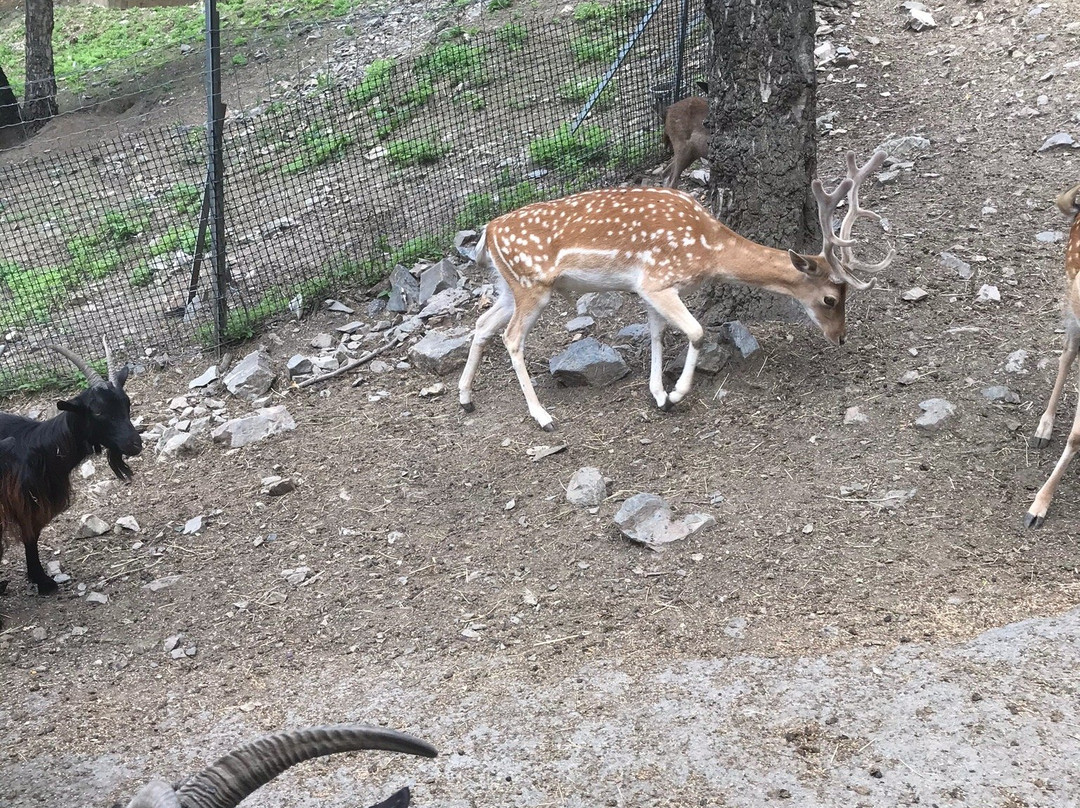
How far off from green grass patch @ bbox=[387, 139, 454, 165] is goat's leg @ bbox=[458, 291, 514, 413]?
3218mm

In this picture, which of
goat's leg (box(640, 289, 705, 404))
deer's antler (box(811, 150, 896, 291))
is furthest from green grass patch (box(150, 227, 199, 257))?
deer's antler (box(811, 150, 896, 291))

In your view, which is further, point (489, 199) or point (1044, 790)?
point (489, 199)

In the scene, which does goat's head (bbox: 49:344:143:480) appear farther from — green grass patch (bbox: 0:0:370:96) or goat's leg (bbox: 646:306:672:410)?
green grass patch (bbox: 0:0:370:96)

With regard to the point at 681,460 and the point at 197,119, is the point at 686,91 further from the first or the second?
the point at 197,119

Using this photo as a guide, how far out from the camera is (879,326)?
21.9 ft

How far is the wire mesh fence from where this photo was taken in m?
8.66

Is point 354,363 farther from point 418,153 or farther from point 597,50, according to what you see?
point 597,50

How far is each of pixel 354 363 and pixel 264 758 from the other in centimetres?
496

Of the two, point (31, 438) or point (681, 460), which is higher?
point (31, 438)

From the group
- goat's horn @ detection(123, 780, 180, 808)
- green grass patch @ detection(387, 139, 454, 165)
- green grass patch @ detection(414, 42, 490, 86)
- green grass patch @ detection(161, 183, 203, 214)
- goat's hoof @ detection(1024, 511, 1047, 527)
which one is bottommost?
goat's hoof @ detection(1024, 511, 1047, 527)

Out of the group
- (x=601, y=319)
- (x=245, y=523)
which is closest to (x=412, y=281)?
(x=601, y=319)

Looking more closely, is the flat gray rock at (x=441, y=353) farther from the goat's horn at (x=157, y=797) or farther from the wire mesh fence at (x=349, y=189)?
the goat's horn at (x=157, y=797)

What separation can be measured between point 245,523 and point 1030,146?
21.0 ft

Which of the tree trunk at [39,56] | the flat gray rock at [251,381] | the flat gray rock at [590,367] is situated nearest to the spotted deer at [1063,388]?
the flat gray rock at [590,367]
